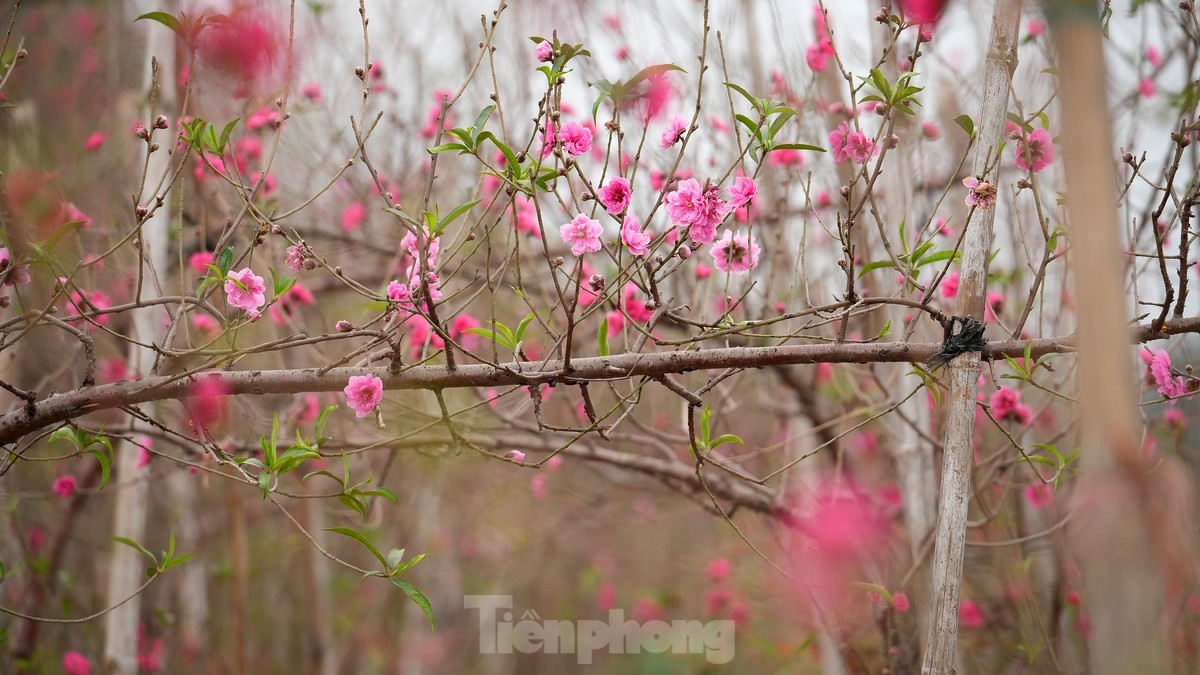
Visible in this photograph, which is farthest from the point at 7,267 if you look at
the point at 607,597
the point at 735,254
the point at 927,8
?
the point at 607,597

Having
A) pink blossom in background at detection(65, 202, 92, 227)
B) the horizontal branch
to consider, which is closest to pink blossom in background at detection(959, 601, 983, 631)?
the horizontal branch

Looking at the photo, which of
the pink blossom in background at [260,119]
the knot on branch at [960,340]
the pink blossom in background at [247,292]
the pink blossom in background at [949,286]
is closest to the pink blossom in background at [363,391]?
the pink blossom in background at [247,292]

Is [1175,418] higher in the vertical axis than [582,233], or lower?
lower

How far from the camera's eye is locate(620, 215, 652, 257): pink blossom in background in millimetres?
1428

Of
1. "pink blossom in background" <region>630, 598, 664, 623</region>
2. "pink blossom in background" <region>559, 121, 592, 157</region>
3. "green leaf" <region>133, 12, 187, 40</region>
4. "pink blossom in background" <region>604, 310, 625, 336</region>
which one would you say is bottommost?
"pink blossom in background" <region>630, 598, 664, 623</region>

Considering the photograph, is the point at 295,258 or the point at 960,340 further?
the point at 295,258

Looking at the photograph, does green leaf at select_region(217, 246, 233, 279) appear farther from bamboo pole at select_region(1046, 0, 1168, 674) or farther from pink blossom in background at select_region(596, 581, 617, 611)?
pink blossom in background at select_region(596, 581, 617, 611)

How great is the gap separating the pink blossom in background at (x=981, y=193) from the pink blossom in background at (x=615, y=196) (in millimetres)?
532

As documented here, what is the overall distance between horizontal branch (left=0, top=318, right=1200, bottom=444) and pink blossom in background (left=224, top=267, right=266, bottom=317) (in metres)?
0.12

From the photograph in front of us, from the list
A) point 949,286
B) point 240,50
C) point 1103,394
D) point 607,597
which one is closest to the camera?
point 1103,394

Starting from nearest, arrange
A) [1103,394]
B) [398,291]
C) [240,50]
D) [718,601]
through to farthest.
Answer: [1103,394] < [398,291] < [240,50] < [718,601]

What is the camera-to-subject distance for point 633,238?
1.43 meters

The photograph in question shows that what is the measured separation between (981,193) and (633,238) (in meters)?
0.54

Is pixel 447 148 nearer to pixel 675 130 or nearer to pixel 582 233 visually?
pixel 582 233
